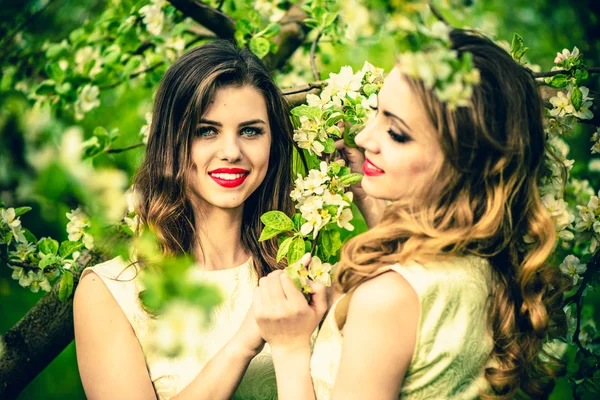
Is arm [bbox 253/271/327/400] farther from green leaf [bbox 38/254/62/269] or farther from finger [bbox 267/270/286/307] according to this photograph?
green leaf [bbox 38/254/62/269]

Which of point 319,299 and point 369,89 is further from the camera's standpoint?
point 369,89

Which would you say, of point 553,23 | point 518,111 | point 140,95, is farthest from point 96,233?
point 553,23

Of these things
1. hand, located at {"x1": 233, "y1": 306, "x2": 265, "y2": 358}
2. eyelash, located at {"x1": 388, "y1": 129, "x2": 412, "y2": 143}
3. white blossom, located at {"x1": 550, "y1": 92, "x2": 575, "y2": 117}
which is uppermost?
eyelash, located at {"x1": 388, "y1": 129, "x2": 412, "y2": 143}

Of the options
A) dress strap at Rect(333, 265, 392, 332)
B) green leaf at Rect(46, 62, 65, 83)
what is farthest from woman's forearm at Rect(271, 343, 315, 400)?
green leaf at Rect(46, 62, 65, 83)

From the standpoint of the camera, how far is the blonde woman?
1770 millimetres

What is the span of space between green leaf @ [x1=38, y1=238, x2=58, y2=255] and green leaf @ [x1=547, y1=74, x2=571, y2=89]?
1748mm

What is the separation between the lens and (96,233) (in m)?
1.12

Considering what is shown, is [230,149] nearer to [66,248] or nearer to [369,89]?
[369,89]

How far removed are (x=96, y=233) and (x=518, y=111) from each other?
119 cm

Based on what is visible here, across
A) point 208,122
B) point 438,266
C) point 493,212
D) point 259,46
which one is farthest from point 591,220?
point 259,46

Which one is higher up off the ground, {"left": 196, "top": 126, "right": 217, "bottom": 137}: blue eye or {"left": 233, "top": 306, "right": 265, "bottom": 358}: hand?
{"left": 196, "top": 126, "right": 217, "bottom": 137}: blue eye

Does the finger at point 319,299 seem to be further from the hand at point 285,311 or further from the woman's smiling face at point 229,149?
the woman's smiling face at point 229,149

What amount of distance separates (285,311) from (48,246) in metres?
0.96

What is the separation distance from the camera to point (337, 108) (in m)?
2.29
